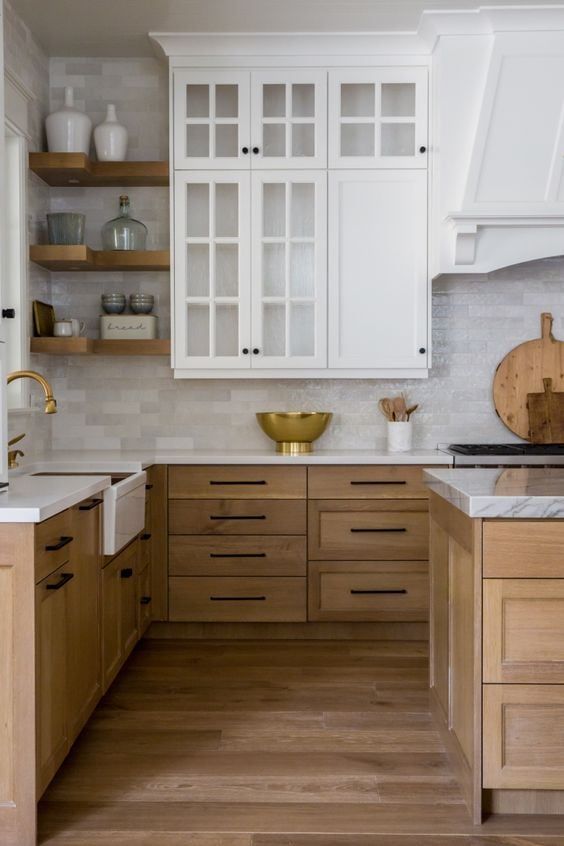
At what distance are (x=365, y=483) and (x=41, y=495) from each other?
1.86 metres

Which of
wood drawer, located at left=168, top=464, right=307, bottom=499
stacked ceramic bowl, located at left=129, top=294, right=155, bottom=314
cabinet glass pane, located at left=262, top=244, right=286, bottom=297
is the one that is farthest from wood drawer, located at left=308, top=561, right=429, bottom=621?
stacked ceramic bowl, located at left=129, top=294, right=155, bottom=314

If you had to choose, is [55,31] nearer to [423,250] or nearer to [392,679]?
[423,250]

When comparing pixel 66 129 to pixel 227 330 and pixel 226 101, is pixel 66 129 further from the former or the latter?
pixel 227 330

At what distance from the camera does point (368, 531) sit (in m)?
3.86

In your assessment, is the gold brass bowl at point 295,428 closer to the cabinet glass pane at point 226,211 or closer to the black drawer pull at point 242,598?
the black drawer pull at point 242,598

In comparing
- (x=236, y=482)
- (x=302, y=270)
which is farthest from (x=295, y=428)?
(x=302, y=270)

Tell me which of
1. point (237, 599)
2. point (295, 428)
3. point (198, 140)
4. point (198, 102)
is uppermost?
point (198, 102)

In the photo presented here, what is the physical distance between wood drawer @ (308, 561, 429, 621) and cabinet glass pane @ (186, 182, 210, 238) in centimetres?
173

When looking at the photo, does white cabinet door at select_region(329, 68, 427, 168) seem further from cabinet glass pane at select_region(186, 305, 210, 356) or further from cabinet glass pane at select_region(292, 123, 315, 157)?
cabinet glass pane at select_region(186, 305, 210, 356)

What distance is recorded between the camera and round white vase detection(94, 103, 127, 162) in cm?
411

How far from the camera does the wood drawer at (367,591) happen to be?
12.7 ft

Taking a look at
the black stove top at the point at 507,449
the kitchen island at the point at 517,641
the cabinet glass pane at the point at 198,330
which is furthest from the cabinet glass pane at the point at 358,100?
the kitchen island at the point at 517,641

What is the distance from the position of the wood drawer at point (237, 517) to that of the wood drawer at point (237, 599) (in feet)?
0.75

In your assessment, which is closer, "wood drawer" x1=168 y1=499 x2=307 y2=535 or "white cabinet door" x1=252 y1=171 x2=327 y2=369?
"wood drawer" x1=168 y1=499 x2=307 y2=535
